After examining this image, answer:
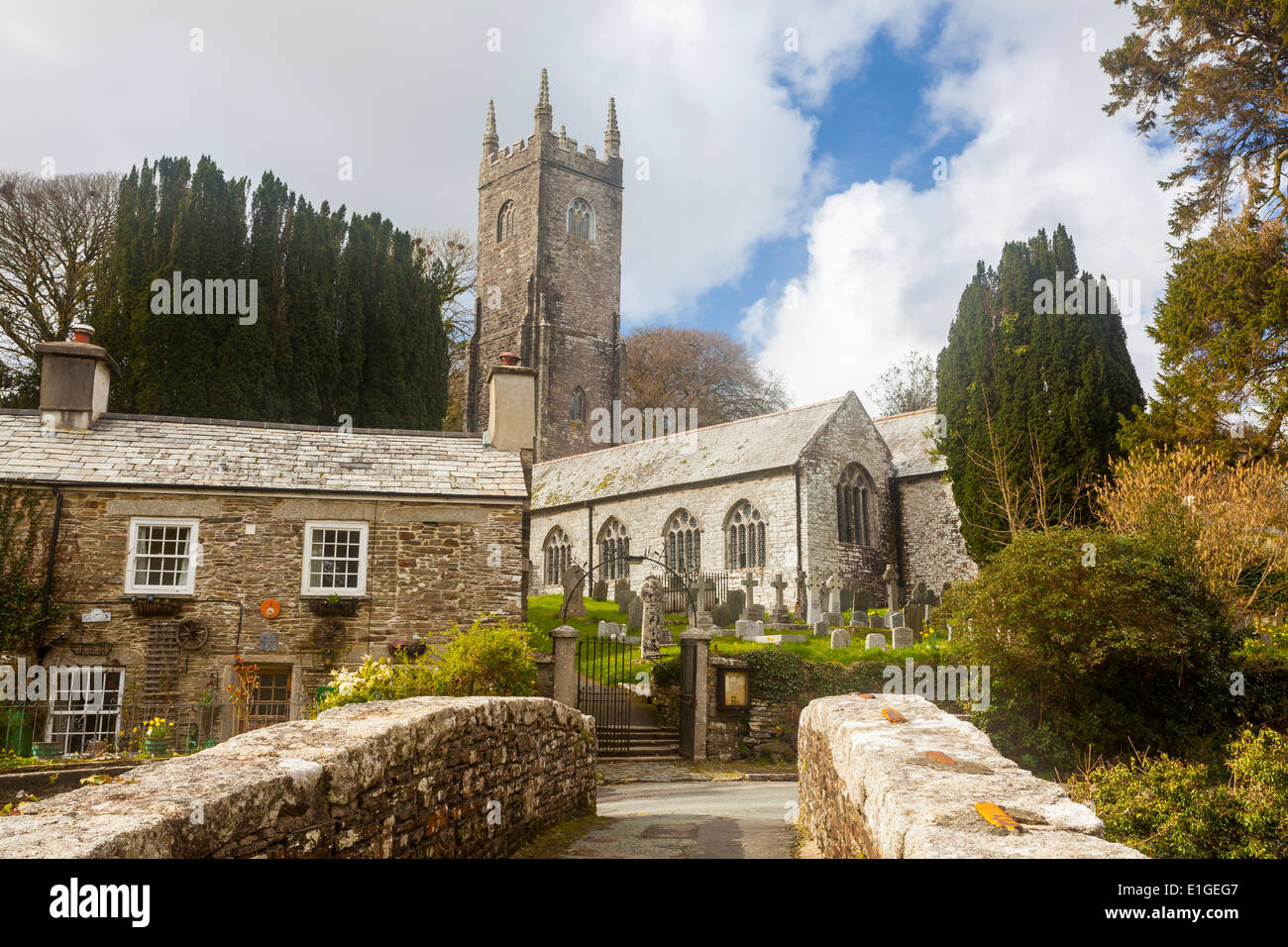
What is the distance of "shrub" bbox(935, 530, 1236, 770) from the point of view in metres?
13.5

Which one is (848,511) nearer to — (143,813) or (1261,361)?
(1261,361)

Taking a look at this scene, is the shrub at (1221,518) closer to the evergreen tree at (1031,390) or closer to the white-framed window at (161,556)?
the evergreen tree at (1031,390)

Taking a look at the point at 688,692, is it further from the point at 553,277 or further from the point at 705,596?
the point at 553,277

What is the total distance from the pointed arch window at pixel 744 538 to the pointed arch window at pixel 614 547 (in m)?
4.22

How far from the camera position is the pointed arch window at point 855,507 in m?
30.6

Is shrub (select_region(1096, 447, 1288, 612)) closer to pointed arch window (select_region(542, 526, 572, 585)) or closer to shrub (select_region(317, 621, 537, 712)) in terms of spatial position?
shrub (select_region(317, 621, 537, 712))

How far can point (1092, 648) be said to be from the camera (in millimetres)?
13391

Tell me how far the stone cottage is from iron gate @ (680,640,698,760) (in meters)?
3.32

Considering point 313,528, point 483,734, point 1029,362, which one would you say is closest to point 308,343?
point 313,528

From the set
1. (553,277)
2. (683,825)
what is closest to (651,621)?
(683,825)

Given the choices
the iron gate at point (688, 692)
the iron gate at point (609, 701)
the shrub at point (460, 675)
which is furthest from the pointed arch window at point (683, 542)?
the shrub at point (460, 675)
